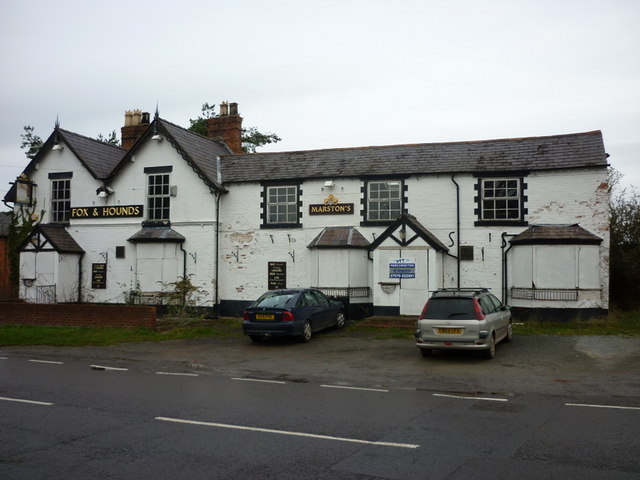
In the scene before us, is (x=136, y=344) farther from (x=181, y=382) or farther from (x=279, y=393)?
(x=279, y=393)

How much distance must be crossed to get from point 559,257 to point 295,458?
16310 millimetres

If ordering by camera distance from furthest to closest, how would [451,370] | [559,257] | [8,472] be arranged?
[559,257]
[451,370]
[8,472]

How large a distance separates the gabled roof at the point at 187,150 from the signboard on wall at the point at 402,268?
324 inches

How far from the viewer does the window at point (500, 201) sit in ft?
71.1

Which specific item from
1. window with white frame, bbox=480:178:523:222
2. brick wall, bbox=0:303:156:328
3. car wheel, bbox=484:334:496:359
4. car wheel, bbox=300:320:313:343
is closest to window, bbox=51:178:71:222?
brick wall, bbox=0:303:156:328

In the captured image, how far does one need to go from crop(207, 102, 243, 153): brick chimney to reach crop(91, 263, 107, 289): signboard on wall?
29.0 feet

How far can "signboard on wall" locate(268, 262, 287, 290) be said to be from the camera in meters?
24.0

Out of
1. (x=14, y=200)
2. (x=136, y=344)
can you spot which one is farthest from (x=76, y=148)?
(x=136, y=344)

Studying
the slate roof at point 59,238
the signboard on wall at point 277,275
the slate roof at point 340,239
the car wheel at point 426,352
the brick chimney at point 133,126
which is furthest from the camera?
the brick chimney at point 133,126

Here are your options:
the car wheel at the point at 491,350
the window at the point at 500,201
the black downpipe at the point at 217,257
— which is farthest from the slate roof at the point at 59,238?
the car wheel at the point at 491,350

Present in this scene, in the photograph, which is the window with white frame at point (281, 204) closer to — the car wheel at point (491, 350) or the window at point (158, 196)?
the window at point (158, 196)

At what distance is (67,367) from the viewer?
13.6 m

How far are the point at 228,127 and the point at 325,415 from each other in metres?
23.6

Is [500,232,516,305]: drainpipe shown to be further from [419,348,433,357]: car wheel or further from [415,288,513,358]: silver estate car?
[419,348,433,357]: car wheel
